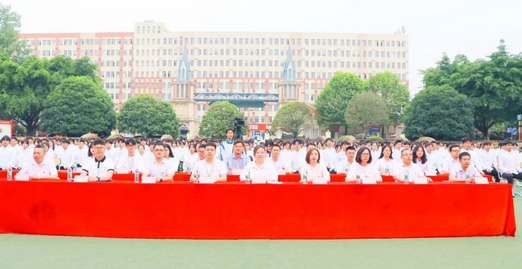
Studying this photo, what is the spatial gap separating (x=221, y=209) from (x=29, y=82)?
46.2 metres

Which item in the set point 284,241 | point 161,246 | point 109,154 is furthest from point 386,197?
point 109,154

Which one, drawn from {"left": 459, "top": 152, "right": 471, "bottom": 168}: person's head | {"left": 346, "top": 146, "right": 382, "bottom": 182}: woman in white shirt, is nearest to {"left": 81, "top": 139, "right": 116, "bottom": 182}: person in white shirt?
{"left": 346, "top": 146, "right": 382, "bottom": 182}: woman in white shirt

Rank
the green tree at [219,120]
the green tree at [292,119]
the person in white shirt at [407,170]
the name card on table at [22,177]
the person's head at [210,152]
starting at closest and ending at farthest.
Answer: the name card on table at [22,177] < the person's head at [210,152] < the person in white shirt at [407,170] < the green tree at [219,120] < the green tree at [292,119]

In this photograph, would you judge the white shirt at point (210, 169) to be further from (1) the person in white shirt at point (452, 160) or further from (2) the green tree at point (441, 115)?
(2) the green tree at point (441, 115)

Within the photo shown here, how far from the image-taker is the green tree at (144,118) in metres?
55.4

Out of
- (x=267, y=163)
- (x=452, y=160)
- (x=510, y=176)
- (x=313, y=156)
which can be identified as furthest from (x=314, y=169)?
(x=510, y=176)

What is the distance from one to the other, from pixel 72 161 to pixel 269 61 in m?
85.0

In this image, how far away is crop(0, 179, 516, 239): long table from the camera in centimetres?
662

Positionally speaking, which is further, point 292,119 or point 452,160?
point 292,119

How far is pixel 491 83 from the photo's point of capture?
42.1m

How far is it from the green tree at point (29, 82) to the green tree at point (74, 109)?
1752mm

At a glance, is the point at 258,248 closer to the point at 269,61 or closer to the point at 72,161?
the point at 72,161

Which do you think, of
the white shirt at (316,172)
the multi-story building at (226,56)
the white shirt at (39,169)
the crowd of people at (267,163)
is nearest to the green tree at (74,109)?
the crowd of people at (267,163)

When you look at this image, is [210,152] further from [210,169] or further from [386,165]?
[386,165]
